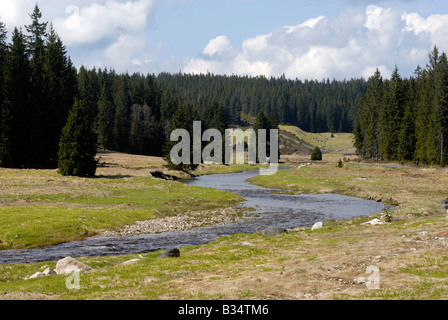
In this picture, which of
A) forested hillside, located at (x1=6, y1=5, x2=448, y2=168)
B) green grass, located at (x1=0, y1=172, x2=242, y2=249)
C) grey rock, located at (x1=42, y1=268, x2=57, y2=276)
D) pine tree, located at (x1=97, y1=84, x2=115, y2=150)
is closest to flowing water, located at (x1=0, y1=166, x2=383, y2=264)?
green grass, located at (x1=0, y1=172, x2=242, y2=249)

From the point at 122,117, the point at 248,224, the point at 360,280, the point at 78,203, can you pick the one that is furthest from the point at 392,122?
the point at 360,280

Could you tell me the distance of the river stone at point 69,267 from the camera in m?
22.7

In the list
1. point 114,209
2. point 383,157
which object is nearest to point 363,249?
point 114,209

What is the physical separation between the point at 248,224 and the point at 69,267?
22.3m

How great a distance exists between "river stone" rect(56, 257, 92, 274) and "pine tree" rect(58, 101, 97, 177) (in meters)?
43.5

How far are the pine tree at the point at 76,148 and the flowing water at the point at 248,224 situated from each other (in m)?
25.2

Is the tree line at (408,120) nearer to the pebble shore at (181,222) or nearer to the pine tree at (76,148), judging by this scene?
the pebble shore at (181,222)

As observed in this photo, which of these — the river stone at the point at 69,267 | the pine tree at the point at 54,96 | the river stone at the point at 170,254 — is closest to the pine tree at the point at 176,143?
the pine tree at the point at 54,96

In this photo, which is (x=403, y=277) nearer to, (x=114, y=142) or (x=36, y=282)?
(x=36, y=282)

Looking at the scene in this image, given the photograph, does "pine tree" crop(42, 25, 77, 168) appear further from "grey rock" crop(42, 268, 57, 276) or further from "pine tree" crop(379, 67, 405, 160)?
"pine tree" crop(379, 67, 405, 160)

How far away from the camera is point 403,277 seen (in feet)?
56.6

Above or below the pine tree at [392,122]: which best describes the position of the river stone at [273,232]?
below

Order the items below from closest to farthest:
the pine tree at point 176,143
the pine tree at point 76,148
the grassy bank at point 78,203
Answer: the grassy bank at point 78,203 < the pine tree at point 76,148 < the pine tree at point 176,143
